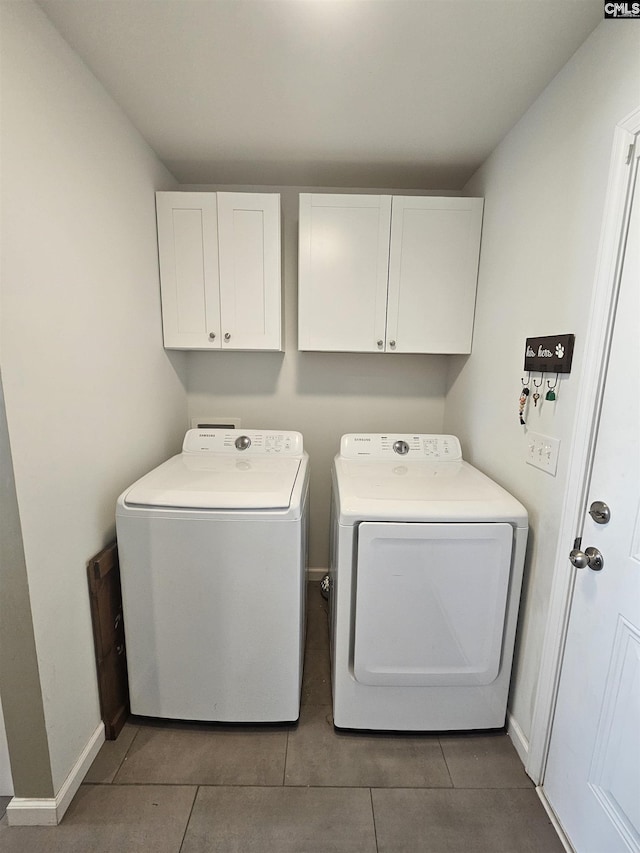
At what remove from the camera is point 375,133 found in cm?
153

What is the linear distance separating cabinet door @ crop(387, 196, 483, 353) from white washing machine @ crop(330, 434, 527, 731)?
2.77 ft

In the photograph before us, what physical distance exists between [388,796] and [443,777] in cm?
22

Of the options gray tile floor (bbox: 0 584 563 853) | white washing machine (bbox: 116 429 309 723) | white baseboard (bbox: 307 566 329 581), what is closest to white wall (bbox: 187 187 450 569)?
white baseboard (bbox: 307 566 329 581)

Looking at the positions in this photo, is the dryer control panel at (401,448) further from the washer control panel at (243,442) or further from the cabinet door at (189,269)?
the cabinet door at (189,269)

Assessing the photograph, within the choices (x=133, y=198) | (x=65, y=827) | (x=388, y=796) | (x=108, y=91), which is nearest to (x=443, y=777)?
(x=388, y=796)

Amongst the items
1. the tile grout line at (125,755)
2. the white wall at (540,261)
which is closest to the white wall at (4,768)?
the tile grout line at (125,755)

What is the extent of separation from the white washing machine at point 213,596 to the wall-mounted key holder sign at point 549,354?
984 millimetres

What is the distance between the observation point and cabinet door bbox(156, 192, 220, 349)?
5.80 feet

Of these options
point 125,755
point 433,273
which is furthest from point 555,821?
point 433,273

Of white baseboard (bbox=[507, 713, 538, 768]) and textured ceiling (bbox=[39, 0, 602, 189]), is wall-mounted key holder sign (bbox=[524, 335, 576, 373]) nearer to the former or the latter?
textured ceiling (bbox=[39, 0, 602, 189])

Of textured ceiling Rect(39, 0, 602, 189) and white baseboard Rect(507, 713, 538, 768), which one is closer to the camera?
textured ceiling Rect(39, 0, 602, 189)

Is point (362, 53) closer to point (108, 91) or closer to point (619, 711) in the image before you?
point (108, 91)

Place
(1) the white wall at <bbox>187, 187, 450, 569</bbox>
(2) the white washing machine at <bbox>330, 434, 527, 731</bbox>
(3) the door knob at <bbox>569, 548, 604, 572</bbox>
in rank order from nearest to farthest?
(3) the door knob at <bbox>569, 548, 604, 572</bbox> → (2) the white washing machine at <bbox>330, 434, 527, 731</bbox> → (1) the white wall at <bbox>187, 187, 450, 569</bbox>

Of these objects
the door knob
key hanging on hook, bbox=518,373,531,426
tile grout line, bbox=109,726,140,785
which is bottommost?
tile grout line, bbox=109,726,140,785
